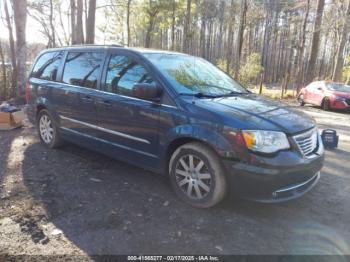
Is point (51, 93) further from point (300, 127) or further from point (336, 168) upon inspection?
point (336, 168)

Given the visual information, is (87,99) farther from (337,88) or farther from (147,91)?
(337,88)

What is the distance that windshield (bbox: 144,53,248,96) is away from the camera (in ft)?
13.5

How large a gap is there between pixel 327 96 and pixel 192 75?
11380 mm

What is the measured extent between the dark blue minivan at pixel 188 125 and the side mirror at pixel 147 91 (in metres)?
0.01

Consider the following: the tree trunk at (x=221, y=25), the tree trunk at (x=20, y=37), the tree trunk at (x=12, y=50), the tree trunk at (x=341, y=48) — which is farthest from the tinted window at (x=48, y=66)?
the tree trunk at (x=221, y=25)

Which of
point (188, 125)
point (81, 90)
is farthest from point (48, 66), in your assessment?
point (188, 125)

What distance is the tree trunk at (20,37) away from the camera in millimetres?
10445

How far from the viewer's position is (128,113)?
421 centimetres

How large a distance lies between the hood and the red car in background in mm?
10786

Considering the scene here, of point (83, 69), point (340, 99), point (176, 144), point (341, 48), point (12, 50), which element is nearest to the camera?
point (176, 144)

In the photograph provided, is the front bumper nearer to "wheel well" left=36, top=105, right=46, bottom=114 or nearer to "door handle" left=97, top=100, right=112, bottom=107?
"door handle" left=97, top=100, right=112, bottom=107

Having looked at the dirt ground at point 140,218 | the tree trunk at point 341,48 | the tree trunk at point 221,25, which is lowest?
the dirt ground at point 140,218

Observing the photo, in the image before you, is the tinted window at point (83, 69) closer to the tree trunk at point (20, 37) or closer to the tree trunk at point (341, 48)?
the tree trunk at point (20, 37)

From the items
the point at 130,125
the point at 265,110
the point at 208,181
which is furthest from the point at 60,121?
the point at 265,110
